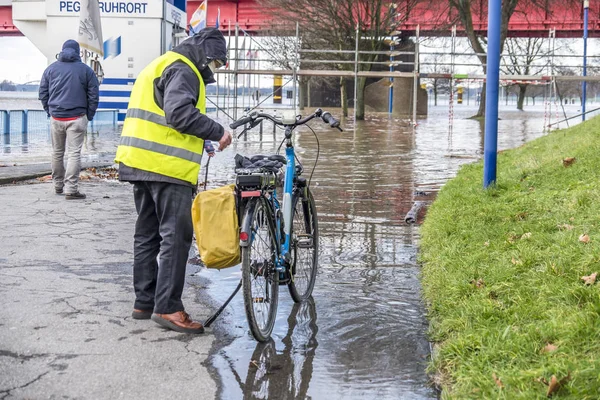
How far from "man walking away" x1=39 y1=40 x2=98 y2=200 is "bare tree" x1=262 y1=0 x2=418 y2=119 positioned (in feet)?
91.6

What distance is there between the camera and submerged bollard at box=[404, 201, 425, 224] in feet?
30.6

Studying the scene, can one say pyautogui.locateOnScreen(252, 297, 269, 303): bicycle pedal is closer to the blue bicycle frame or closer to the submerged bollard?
the blue bicycle frame

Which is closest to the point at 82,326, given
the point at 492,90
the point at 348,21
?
the point at 492,90

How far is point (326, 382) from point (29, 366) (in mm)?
1486

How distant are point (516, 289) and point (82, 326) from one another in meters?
2.52

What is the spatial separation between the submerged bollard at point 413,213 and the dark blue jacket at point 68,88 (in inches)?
163

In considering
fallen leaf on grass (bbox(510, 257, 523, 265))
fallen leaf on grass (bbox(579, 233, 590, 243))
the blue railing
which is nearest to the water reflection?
fallen leaf on grass (bbox(510, 257, 523, 265))

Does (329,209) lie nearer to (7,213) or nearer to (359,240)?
(359,240)

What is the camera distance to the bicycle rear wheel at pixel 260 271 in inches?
187

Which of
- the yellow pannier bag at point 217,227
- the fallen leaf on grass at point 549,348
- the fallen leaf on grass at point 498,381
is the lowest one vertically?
the fallen leaf on grass at point 498,381

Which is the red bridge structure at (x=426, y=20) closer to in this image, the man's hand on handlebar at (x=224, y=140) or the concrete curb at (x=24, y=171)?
the concrete curb at (x=24, y=171)

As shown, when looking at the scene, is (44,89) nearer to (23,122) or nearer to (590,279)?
(590,279)

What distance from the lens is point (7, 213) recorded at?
9.73 metres

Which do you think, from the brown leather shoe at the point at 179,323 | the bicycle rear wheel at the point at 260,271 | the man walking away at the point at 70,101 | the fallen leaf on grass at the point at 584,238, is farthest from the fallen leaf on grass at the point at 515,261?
the man walking away at the point at 70,101
